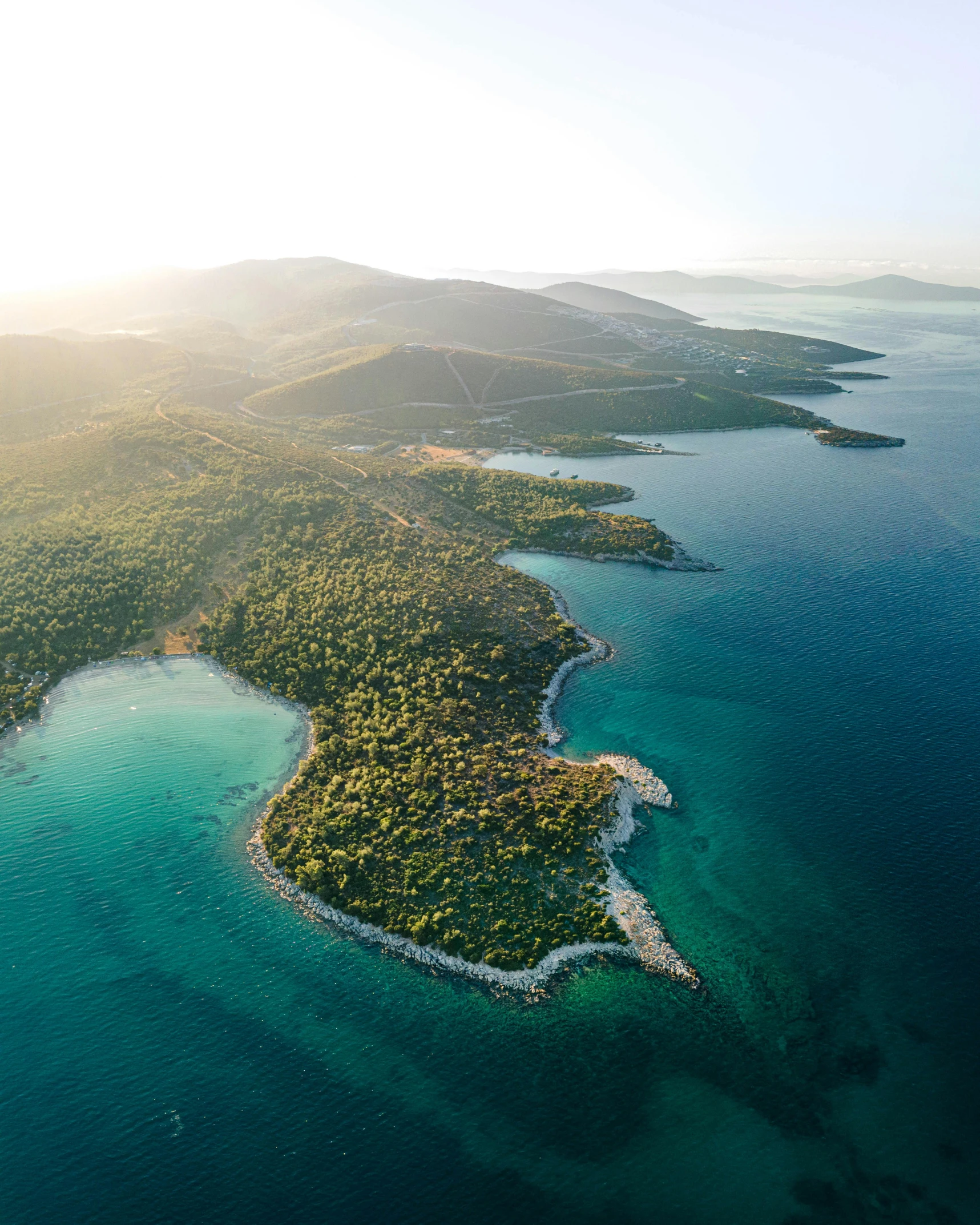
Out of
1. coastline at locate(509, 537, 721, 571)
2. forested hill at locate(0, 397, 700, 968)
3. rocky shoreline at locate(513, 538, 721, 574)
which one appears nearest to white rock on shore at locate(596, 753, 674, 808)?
forested hill at locate(0, 397, 700, 968)

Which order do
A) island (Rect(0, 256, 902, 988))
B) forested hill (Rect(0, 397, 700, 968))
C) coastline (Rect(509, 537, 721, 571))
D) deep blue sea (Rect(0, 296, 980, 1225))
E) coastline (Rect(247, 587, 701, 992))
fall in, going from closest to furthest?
deep blue sea (Rect(0, 296, 980, 1225))
coastline (Rect(247, 587, 701, 992))
island (Rect(0, 256, 902, 988))
forested hill (Rect(0, 397, 700, 968))
coastline (Rect(509, 537, 721, 571))

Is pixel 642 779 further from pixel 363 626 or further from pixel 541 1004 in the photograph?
pixel 363 626

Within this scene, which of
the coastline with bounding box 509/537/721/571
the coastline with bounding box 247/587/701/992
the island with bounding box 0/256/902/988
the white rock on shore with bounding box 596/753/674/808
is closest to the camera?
the coastline with bounding box 247/587/701/992

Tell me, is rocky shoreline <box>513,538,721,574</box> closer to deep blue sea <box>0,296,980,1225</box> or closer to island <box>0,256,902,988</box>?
island <box>0,256,902,988</box>

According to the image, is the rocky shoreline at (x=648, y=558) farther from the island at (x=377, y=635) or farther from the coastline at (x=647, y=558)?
the island at (x=377, y=635)

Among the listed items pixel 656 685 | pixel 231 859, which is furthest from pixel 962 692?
pixel 231 859

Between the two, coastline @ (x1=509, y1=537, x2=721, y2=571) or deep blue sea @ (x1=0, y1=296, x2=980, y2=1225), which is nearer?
deep blue sea @ (x1=0, y1=296, x2=980, y2=1225)

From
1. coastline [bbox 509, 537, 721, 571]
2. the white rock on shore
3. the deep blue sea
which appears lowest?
the deep blue sea

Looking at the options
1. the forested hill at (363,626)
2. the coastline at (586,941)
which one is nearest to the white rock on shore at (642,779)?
the coastline at (586,941)

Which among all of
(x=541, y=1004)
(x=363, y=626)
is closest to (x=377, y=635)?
(x=363, y=626)
